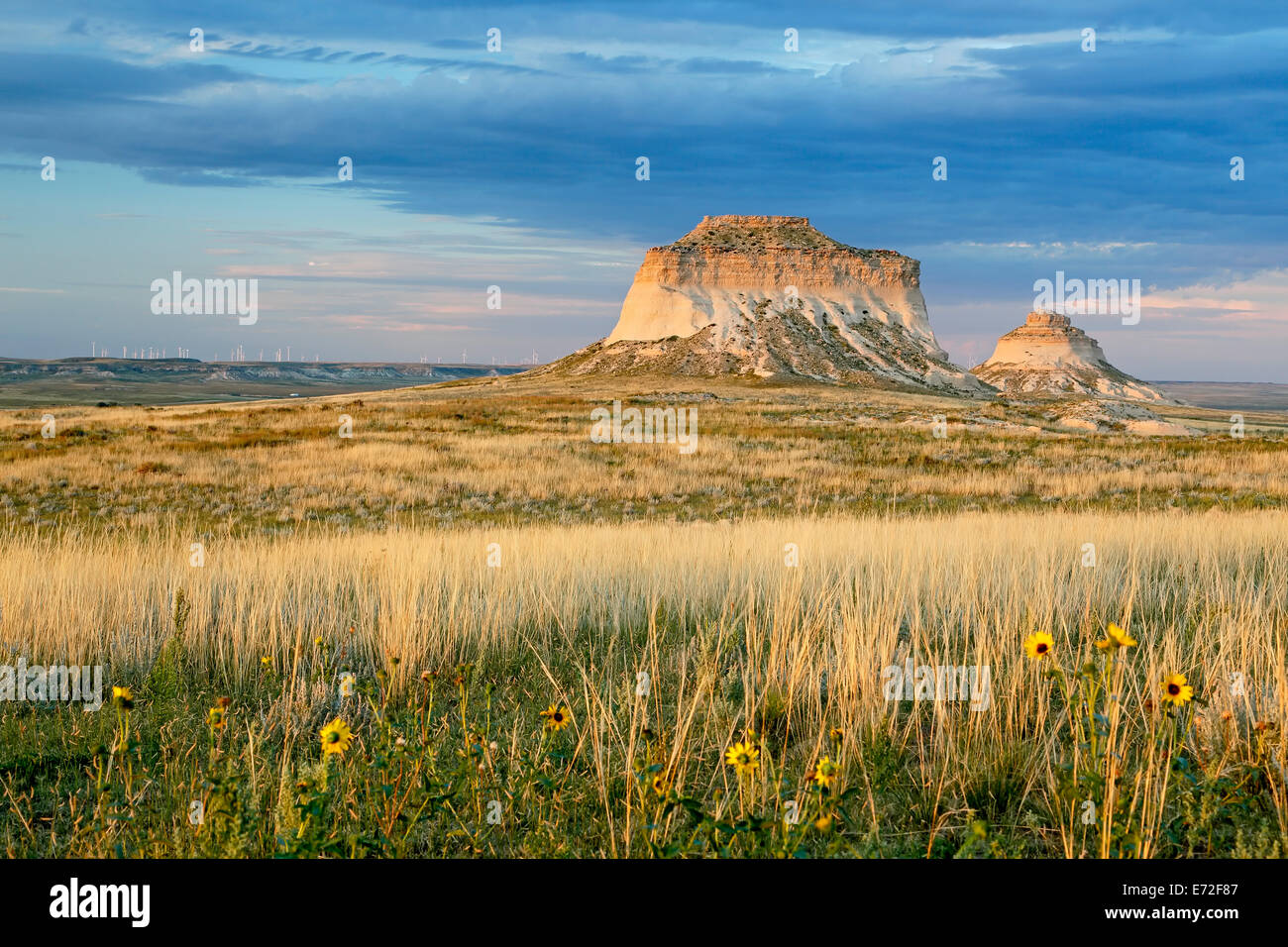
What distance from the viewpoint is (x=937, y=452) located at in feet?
94.5

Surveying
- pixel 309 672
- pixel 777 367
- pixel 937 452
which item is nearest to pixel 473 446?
pixel 937 452

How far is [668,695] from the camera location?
4754 mm

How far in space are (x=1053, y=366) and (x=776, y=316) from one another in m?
51.3

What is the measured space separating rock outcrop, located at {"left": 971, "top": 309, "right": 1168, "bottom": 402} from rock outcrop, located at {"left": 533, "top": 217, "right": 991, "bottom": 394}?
76.1 ft

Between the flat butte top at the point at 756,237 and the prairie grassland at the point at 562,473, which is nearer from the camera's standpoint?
the prairie grassland at the point at 562,473

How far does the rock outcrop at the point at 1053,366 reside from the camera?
Result: 121000 mm
